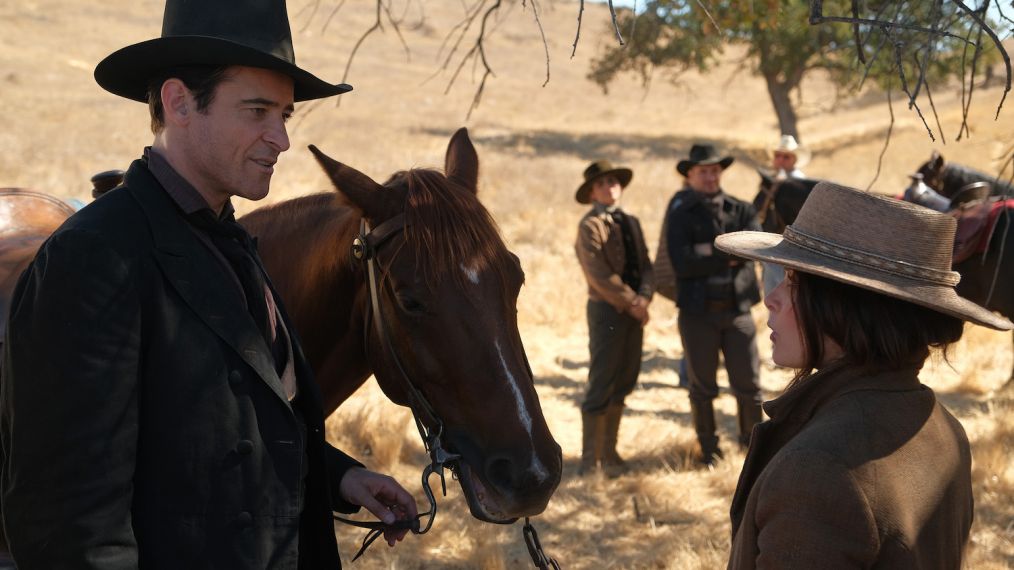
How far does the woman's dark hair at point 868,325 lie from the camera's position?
173cm

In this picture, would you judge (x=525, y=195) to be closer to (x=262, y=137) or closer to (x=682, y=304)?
(x=682, y=304)

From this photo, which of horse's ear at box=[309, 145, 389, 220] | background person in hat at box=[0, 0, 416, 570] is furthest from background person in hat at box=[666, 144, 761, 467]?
background person in hat at box=[0, 0, 416, 570]

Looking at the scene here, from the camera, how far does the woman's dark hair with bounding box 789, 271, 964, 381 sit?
173cm

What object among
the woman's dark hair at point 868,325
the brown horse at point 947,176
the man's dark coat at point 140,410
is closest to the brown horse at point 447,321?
the man's dark coat at point 140,410

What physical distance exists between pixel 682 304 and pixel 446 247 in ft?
14.4

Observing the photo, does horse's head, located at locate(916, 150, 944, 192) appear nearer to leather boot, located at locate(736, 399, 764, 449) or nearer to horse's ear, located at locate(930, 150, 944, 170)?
horse's ear, located at locate(930, 150, 944, 170)

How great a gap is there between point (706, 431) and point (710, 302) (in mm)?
1040

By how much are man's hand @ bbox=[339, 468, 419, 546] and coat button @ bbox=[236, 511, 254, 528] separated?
503 millimetres

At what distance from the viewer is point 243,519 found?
1688 millimetres

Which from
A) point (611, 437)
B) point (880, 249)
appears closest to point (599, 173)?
point (611, 437)

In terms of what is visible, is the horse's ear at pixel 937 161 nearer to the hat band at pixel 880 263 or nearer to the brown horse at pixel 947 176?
the brown horse at pixel 947 176

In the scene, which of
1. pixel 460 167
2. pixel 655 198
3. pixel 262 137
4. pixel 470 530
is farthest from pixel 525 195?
pixel 262 137

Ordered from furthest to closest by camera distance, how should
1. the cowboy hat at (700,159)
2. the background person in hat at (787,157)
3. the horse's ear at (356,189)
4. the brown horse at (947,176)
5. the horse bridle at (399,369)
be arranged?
the background person in hat at (787,157) → the brown horse at (947,176) → the cowboy hat at (700,159) → the horse's ear at (356,189) → the horse bridle at (399,369)

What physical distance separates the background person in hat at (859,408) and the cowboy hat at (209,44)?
126cm
